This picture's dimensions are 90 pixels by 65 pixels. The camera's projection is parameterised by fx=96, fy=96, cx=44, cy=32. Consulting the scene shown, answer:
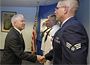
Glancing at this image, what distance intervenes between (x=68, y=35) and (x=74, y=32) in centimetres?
6

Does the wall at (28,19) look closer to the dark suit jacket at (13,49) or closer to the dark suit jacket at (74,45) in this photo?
the dark suit jacket at (13,49)

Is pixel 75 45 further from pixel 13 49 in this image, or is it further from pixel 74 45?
pixel 13 49

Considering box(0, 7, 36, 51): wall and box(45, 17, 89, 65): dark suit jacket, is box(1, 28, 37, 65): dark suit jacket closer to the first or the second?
box(45, 17, 89, 65): dark suit jacket

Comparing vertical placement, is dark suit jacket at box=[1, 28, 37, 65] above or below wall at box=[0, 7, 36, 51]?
below

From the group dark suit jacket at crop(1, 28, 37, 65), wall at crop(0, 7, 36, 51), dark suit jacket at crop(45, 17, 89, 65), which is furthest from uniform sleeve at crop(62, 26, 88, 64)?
wall at crop(0, 7, 36, 51)

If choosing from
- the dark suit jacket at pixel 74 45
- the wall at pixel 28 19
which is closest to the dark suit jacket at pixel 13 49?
the dark suit jacket at pixel 74 45

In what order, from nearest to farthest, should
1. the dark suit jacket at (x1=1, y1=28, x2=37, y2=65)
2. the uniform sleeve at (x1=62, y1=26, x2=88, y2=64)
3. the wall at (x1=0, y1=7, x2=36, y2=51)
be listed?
the uniform sleeve at (x1=62, y1=26, x2=88, y2=64) → the dark suit jacket at (x1=1, y1=28, x2=37, y2=65) → the wall at (x1=0, y1=7, x2=36, y2=51)

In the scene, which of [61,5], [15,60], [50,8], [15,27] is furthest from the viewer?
[50,8]

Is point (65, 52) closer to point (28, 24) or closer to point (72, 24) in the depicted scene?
point (72, 24)

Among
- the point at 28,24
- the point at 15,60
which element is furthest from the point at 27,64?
the point at 28,24

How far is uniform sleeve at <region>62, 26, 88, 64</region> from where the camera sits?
805 mm

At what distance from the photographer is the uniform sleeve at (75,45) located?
805mm

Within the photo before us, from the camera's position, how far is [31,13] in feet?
15.9

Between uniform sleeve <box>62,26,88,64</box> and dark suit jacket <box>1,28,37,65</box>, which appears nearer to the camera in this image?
Result: uniform sleeve <box>62,26,88,64</box>
